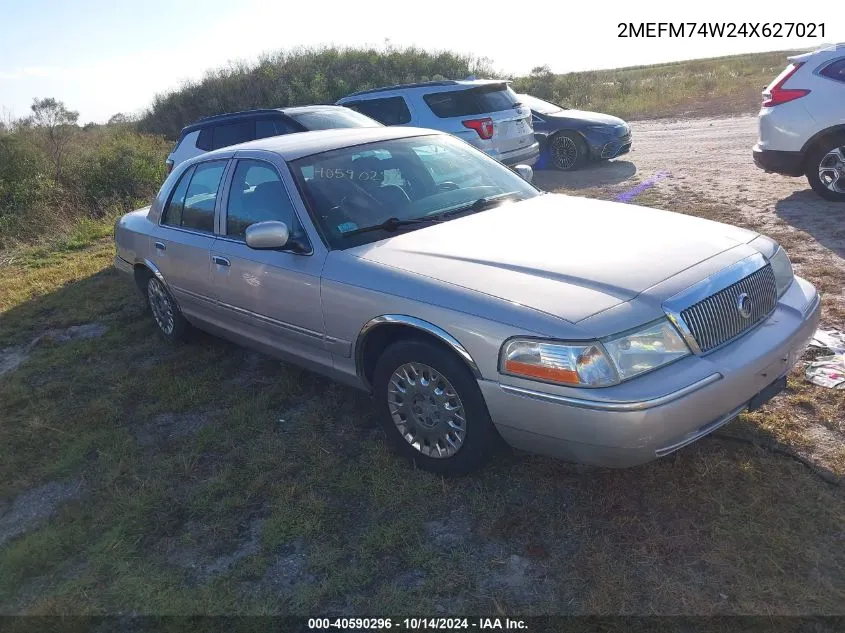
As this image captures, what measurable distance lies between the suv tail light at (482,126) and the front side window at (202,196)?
18.6ft

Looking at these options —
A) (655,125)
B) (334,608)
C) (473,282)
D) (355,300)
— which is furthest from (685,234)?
(655,125)

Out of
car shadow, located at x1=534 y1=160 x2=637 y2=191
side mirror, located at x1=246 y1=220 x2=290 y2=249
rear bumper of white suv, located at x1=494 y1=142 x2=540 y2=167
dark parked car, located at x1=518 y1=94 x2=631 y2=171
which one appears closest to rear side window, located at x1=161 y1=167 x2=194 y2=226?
side mirror, located at x1=246 y1=220 x2=290 y2=249

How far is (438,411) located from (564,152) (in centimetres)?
980

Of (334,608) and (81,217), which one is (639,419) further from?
(81,217)

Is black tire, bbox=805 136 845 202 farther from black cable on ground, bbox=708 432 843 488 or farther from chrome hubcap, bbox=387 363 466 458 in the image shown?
chrome hubcap, bbox=387 363 466 458

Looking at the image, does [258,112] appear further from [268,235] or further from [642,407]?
[642,407]

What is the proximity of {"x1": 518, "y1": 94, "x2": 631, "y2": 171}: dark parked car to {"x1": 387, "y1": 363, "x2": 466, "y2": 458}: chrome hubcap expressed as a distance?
31.6 feet

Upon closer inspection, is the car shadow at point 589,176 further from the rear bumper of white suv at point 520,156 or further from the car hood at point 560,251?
the car hood at point 560,251

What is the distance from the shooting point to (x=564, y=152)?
41.0 ft

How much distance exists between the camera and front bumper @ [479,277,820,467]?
9.55ft

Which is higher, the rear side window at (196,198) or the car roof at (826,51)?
the rear side window at (196,198)

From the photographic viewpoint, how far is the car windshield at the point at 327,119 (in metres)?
8.88

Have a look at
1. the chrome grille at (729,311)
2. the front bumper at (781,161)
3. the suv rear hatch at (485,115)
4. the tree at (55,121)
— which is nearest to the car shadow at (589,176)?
the suv rear hatch at (485,115)

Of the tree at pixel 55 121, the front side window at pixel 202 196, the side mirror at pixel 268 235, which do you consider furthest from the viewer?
the tree at pixel 55 121
